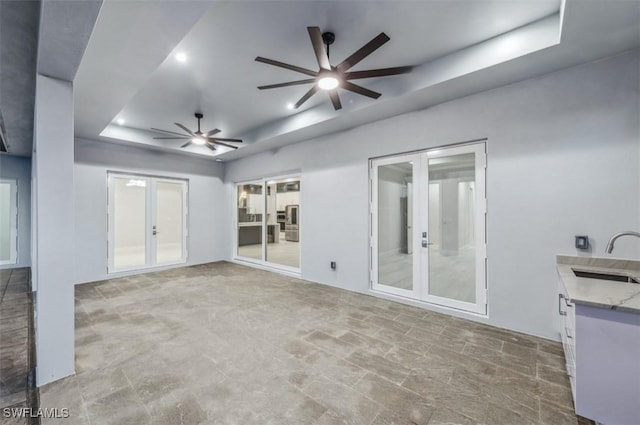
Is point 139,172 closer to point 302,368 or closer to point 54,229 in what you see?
point 54,229

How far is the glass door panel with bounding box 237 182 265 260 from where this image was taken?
289 inches

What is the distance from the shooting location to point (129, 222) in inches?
242

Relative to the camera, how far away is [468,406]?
6.38 feet

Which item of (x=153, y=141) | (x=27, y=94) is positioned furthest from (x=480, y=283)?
(x=153, y=141)

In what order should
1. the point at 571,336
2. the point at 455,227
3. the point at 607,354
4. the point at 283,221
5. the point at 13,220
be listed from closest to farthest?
the point at 607,354 < the point at 571,336 < the point at 455,227 < the point at 13,220 < the point at 283,221

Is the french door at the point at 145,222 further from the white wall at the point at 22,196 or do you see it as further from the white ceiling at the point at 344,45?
the white wall at the point at 22,196

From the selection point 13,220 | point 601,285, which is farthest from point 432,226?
point 13,220

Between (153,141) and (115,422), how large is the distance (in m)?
5.55

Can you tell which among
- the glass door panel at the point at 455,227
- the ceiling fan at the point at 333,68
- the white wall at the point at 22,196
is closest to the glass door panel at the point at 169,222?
the white wall at the point at 22,196

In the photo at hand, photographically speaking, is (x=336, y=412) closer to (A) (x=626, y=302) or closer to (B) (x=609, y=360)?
(B) (x=609, y=360)

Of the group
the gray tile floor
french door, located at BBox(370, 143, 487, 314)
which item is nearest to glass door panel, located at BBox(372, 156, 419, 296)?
french door, located at BBox(370, 143, 487, 314)

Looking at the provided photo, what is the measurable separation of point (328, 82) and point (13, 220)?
355 inches

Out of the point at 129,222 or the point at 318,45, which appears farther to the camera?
the point at 129,222

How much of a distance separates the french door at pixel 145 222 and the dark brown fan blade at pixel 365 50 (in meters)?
5.86
